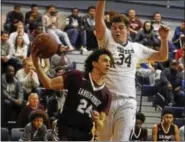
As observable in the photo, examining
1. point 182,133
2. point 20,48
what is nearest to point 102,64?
point 182,133

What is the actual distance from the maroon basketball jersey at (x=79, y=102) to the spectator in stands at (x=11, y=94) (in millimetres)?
5309

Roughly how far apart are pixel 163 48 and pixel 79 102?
1689mm

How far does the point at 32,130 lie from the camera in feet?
31.1

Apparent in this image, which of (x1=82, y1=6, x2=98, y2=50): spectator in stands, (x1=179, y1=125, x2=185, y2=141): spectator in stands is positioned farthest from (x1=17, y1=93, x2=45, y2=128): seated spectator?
(x1=82, y1=6, x2=98, y2=50): spectator in stands

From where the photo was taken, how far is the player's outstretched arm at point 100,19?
7.18 metres

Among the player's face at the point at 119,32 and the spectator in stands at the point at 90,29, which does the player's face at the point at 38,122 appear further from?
the spectator in stands at the point at 90,29

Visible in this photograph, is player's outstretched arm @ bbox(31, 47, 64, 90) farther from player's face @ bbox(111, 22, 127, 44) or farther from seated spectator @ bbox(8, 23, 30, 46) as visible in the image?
seated spectator @ bbox(8, 23, 30, 46)

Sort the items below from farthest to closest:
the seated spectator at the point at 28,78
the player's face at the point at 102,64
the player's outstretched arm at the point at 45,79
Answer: the seated spectator at the point at 28,78
the player's face at the point at 102,64
the player's outstretched arm at the point at 45,79

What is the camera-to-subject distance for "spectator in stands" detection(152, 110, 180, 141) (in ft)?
34.1

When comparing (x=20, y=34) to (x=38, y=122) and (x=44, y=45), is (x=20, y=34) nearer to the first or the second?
(x=38, y=122)

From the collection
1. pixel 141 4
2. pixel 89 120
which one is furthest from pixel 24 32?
pixel 89 120

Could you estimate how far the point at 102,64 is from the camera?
6.44m

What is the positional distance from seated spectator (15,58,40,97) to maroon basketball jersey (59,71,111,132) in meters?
5.72

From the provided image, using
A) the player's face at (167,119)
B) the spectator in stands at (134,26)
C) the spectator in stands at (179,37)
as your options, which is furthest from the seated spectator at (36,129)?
the spectator in stands at (179,37)
